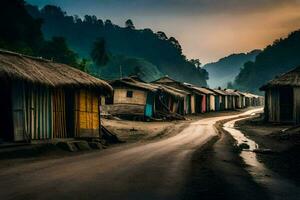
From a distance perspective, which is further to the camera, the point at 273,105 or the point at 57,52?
the point at 57,52

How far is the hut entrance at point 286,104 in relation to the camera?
3628cm

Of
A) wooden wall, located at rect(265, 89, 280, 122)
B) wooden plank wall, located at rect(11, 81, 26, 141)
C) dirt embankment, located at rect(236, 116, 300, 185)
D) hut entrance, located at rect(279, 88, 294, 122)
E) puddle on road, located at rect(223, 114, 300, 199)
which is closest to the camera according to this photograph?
puddle on road, located at rect(223, 114, 300, 199)

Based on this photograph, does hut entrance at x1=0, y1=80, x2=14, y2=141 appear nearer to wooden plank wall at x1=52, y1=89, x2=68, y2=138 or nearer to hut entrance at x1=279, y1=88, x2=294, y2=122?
wooden plank wall at x1=52, y1=89, x2=68, y2=138

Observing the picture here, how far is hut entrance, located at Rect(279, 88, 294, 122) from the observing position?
36281 millimetres

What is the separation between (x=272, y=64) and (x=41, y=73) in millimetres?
184639

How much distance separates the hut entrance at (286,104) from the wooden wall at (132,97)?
12.8 metres

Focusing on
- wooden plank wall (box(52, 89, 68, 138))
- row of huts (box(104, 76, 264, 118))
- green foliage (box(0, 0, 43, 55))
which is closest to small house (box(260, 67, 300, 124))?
row of huts (box(104, 76, 264, 118))

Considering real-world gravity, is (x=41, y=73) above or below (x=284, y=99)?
above

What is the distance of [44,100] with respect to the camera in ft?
61.1

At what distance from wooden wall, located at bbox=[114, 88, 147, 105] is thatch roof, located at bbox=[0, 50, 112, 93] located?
19.0 meters

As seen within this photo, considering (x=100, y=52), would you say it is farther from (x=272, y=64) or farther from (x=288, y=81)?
(x=272, y=64)

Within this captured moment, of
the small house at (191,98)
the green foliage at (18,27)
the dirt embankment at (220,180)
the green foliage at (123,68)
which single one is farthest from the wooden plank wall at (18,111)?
the green foliage at (123,68)

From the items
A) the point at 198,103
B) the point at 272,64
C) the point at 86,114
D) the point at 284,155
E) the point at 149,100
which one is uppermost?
the point at 272,64

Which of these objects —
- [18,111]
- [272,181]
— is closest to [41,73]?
[18,111]
